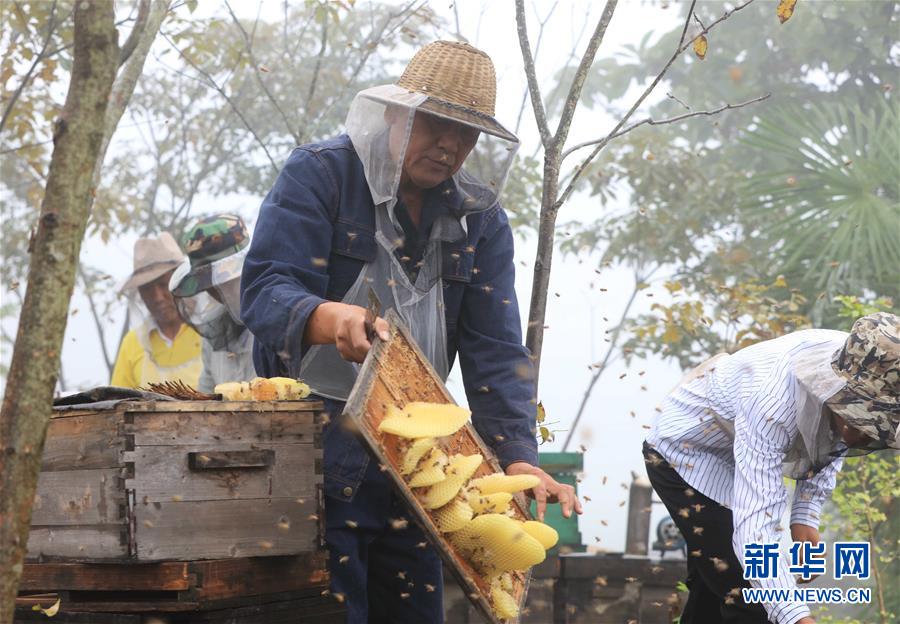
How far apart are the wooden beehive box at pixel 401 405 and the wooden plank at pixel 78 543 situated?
2.51 ft

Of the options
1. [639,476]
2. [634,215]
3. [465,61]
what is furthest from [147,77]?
[465,61]

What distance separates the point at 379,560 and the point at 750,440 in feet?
4.02

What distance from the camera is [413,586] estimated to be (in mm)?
3111

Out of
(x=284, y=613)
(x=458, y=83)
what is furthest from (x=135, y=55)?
(x=284, y=613)

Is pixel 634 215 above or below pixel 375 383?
above

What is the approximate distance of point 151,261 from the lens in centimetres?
654

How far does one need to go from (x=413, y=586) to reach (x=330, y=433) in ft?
1.71

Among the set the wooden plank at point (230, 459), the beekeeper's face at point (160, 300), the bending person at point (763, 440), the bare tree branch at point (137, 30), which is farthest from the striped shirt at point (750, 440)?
the beekeeper's face at point (160, 300)

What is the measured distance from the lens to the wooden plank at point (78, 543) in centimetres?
268

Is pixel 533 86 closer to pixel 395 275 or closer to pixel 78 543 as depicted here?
pixel 395 275

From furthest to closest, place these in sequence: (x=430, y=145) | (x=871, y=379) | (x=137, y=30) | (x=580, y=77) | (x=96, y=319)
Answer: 1. (x=96, y=319)
2. (x=137, y=30)
3. (x=580, y=77)
4. (x=871, y=379)
5. (x=430, y=145)

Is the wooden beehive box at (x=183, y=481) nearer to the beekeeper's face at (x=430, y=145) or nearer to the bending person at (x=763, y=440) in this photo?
the beekeeper's face at (x=430, y=145)

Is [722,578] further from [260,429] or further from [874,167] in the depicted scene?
[874,167]

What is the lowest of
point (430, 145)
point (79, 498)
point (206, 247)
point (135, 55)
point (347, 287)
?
point (79, 498)
